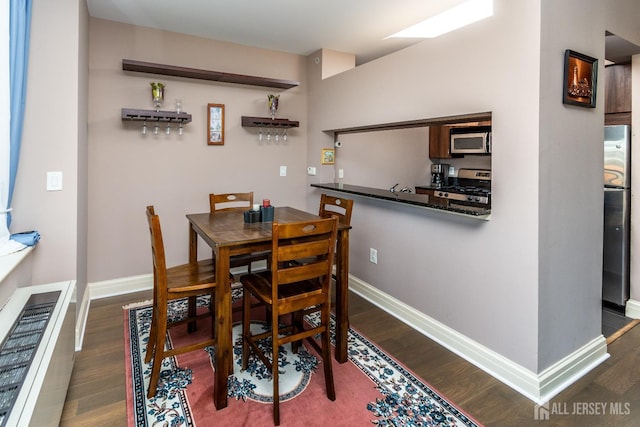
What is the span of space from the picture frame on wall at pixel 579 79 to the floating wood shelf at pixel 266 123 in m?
2.52

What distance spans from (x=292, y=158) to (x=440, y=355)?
2.59m

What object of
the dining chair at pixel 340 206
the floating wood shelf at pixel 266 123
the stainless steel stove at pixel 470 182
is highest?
the floating wood shelf at pixel 266 123

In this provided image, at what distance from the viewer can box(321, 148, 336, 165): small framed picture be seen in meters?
3.88

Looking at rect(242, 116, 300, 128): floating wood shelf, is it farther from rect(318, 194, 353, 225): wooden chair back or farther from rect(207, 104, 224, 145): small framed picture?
rect(318, 194, 353, 225): wooden chair back

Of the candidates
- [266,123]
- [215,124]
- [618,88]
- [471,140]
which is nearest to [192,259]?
[215,124]

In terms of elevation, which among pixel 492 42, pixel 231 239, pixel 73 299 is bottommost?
pixel 73 299

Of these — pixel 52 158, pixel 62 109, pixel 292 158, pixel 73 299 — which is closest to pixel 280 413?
pixel 73 299

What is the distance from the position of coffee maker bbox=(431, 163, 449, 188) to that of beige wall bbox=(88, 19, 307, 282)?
2009 mm

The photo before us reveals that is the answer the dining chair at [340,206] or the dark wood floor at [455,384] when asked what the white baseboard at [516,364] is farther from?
the dining chair at [340,206]

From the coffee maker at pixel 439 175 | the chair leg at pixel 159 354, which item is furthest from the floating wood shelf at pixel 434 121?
the chair leg at pixel 159 354

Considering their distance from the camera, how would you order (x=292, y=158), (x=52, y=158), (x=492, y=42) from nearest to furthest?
(x=492, y=42) < (x=52, y=158) < (x=292, y=158)

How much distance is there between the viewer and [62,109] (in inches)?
87.0

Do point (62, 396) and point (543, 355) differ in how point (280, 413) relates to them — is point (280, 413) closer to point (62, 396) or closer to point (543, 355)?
point (62, 396)

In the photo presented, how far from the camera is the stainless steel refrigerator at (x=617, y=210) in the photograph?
2854 mm
